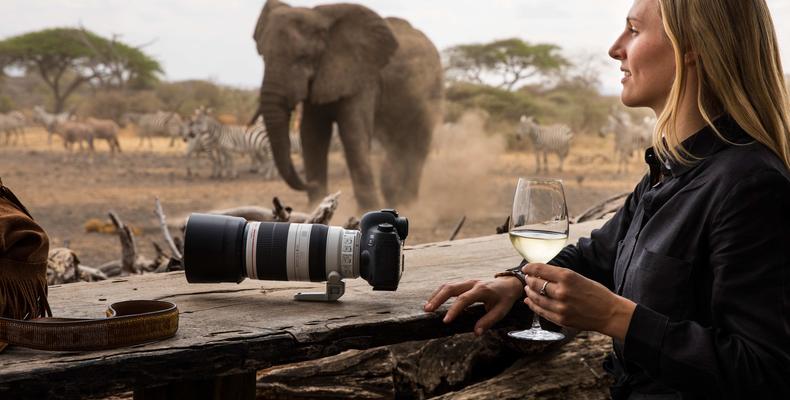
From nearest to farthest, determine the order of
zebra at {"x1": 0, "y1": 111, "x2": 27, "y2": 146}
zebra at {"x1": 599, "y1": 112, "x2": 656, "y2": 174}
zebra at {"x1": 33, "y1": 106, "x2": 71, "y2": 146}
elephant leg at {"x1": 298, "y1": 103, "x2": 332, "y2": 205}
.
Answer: elephant leg at {"x1": 298, "y1": 103, "x2": 332, "y2": 205}
zebra at {"x1": 0, "y1": 111, "x2": 27, "y2": 146}
zebra at {"x1": 33, "y1": 106, "x2": 71, "y2": 146}
zebra at {"x1": 599, "y1": 112, "x2": 656, "y2": 174}

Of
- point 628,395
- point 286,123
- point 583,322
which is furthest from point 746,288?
point 286,123

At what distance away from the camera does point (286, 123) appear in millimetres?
9539

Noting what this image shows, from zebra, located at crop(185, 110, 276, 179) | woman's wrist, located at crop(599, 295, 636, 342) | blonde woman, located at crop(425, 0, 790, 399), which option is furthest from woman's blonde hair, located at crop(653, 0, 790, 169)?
zebra, located at crop(185, 110, 276, 179)

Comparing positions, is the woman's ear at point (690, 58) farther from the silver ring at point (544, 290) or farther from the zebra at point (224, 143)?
the zebra at point (224, 143)

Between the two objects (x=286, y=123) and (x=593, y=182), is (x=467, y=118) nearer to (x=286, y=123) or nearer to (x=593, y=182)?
(x=593, y=182)

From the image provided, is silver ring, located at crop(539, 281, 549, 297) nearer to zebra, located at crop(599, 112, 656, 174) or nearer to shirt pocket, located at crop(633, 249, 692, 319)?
shirt pocket, located at crop(633, 249, 692, 319)

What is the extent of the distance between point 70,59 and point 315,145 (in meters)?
12.1

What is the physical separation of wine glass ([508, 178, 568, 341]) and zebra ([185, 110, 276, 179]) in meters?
13.0

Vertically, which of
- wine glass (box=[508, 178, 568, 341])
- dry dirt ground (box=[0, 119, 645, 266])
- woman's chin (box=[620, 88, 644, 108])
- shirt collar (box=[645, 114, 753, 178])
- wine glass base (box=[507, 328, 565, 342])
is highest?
woman's chin (box=[620, 88, 644, 108])

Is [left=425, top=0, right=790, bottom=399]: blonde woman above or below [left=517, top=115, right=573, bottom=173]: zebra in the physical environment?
above

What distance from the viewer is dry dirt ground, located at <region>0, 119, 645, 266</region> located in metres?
12.1

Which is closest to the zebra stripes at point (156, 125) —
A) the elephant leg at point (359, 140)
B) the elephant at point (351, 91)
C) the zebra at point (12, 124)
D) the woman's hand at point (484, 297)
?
the zebra at point (12, 124)

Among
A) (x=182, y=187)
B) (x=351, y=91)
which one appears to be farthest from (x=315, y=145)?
(x=182, y=187)

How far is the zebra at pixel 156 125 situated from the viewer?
1755 cm
